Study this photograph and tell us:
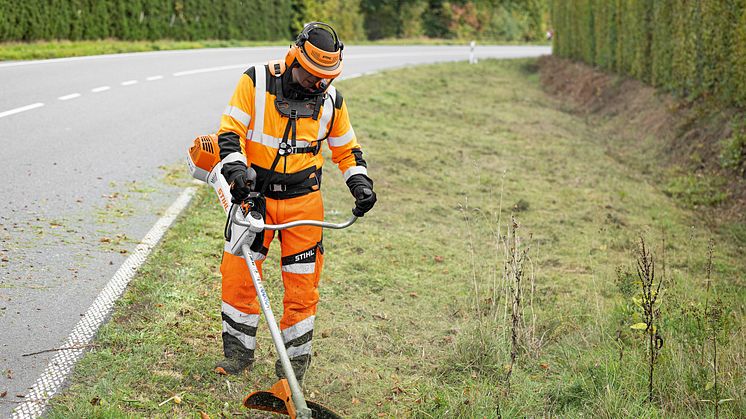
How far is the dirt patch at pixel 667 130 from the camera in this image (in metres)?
10.3

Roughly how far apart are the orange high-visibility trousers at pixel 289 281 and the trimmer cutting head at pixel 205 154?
1.45 feet

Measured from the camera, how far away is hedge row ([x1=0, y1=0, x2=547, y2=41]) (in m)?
20.0

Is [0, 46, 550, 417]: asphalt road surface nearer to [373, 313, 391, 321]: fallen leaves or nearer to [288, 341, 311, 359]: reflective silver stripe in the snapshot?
[288, 341, 311, 359]: reflective silver stripe

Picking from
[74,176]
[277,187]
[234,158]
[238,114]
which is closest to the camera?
[234,158]

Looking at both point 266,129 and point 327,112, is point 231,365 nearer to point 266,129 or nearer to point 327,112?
point 266,129

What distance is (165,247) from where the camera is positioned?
247 inches

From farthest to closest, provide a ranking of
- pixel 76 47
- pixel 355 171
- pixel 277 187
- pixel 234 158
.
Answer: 1. pixel 76 47
2. pixel 355 171
3. pixel 277 187
4. pixel 234 158

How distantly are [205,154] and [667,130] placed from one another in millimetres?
10167

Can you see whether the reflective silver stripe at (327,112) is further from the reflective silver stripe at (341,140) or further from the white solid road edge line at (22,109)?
the white solid road edge line at (22,109)

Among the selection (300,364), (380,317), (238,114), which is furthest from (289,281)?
(380,317)

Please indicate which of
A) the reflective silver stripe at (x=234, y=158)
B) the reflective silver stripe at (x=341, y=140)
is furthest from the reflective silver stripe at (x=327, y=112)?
the reflective silver stripe at (x=234, y=158)

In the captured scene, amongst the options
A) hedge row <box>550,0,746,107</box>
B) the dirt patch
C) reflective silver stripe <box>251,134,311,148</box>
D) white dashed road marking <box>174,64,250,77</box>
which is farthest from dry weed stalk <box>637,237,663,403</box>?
white dashed road marking <box>174,64,250,77</box>

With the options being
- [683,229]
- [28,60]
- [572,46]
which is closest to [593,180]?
[683,229]

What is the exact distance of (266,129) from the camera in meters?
4.44
